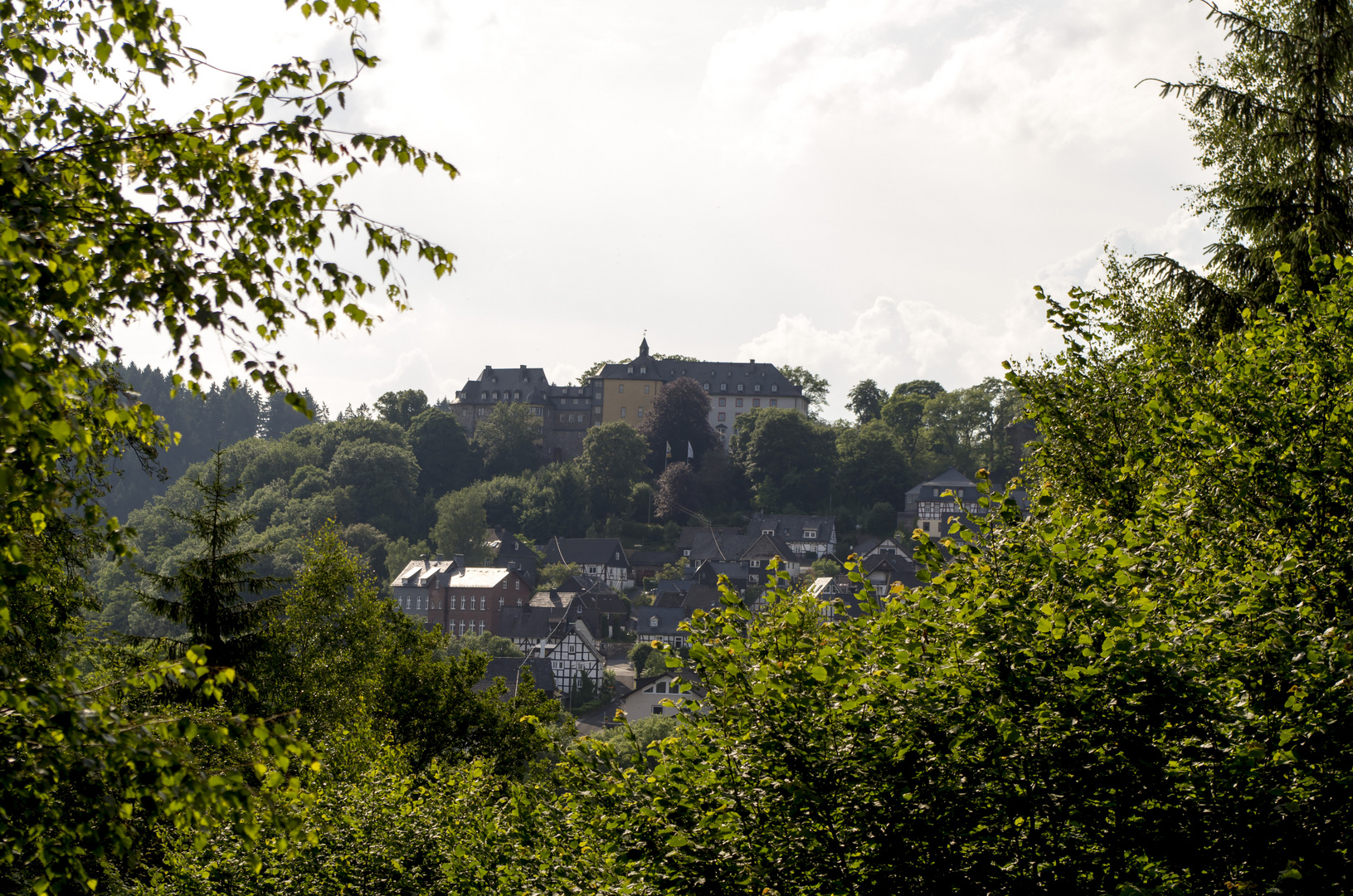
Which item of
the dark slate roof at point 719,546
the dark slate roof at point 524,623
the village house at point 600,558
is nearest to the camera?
the dark slate roof at point 524,623

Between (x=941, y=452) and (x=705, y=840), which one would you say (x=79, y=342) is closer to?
(x=705, y=840)

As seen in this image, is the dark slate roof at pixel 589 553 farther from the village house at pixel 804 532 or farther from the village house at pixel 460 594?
the village house at pixel 804 532

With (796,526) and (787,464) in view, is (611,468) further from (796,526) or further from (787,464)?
(796,526)

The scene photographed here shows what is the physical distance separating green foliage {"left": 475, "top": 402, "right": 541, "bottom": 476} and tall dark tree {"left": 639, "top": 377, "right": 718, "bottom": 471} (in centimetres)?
1636

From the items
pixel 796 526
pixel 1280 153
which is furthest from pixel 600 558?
pixel 1280 153

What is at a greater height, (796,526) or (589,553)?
(796,526)

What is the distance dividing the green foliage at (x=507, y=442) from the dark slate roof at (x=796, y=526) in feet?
104

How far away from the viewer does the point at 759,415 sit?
11844 centimetres

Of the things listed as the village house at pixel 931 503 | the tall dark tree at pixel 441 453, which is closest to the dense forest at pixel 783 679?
the village house at pixel 931 503

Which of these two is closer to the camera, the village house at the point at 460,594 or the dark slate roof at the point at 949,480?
the village house at the point at 460,594

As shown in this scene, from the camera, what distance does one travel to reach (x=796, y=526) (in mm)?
109188

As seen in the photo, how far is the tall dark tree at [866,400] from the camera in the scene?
135 metres

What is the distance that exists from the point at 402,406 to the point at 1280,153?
130 meters

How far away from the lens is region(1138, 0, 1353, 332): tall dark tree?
46.2ft
